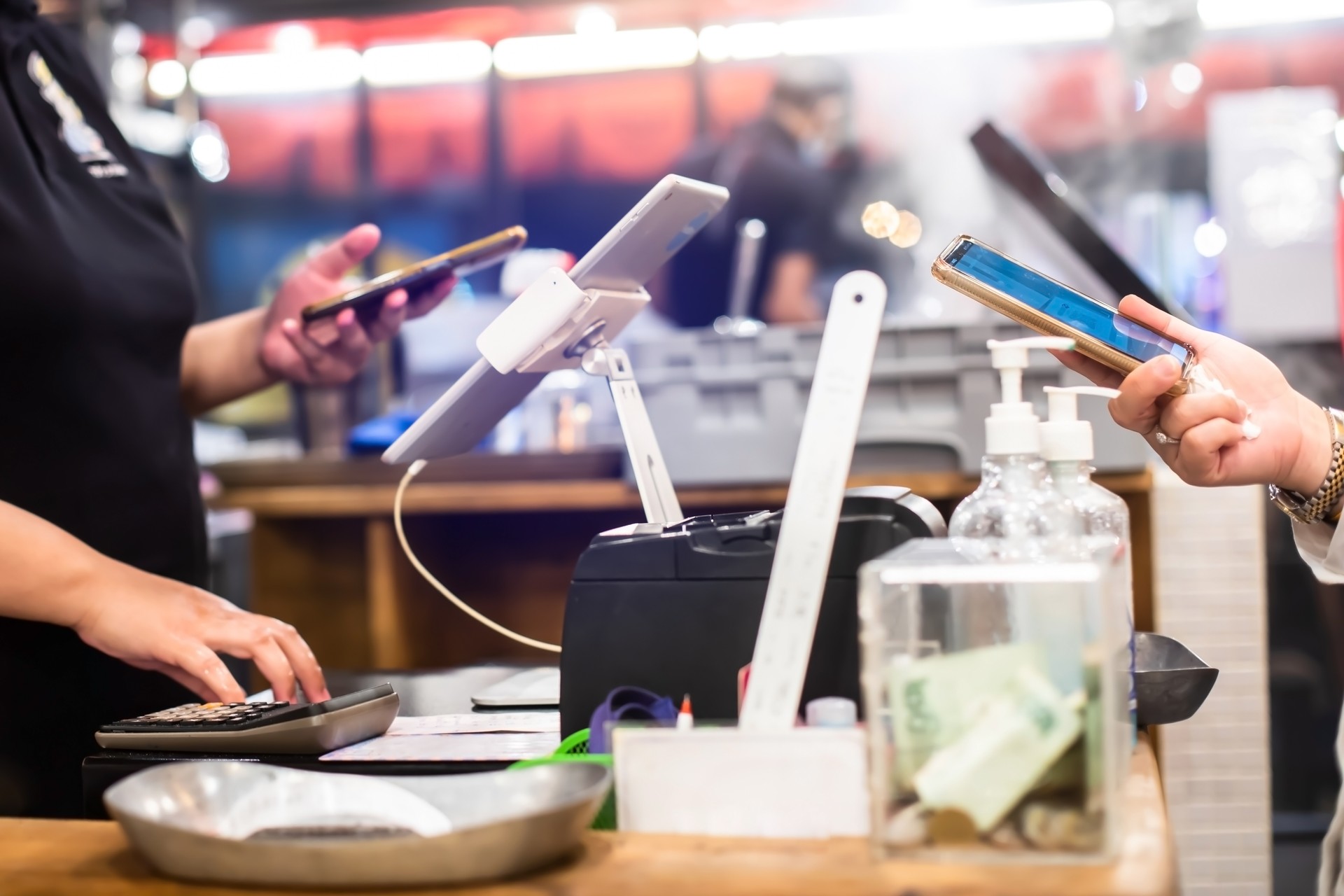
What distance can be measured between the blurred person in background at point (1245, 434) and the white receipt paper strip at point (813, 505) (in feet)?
0.82

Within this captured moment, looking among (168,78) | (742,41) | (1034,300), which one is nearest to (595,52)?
(742,41)

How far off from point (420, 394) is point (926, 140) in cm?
288

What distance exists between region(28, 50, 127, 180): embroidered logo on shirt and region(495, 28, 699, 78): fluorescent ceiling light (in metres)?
3.85

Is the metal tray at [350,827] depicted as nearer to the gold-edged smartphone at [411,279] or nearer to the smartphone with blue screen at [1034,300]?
the smartphone with blue screen at [1034,300]

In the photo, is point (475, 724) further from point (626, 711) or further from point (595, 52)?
point (595, 52)

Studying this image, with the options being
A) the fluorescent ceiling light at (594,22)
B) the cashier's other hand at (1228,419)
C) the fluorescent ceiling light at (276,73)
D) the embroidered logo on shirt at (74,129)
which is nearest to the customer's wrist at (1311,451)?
the cashier's other hand at (1228,419)

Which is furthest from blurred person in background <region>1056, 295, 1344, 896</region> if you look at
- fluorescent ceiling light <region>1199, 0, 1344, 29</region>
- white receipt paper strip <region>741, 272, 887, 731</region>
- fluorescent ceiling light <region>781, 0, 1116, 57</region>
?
fluorescent ceiling light <region>1199, 0, 1344, 29</region>

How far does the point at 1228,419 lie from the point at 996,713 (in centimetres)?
39

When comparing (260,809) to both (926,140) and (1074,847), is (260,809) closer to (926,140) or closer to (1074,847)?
(1074,847)

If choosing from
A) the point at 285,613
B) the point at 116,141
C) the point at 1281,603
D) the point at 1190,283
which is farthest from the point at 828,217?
the point at 116,141

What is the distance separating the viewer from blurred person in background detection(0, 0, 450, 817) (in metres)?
0.94

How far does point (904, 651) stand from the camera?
61 cm

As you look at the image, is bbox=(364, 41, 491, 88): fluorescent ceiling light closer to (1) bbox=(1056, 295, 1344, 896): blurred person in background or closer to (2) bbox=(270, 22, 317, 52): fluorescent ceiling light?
(2) bbox=(270, 22, 317, 52): fluorescent ceiling light

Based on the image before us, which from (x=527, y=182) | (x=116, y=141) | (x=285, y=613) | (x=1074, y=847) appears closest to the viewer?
(x=1074, y=847)
